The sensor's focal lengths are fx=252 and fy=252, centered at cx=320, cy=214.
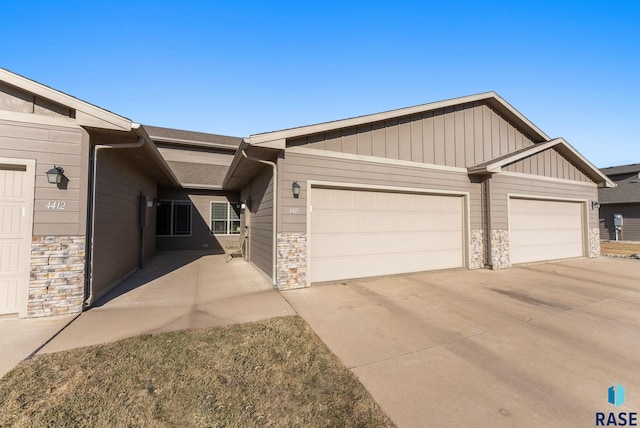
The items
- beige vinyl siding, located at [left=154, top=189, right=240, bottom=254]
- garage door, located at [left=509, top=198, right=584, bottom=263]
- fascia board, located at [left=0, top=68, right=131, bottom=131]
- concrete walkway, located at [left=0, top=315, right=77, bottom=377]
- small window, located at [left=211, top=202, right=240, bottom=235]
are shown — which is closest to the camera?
concrete walkway, located at [left=0, top=315, right=77, bottom=377]

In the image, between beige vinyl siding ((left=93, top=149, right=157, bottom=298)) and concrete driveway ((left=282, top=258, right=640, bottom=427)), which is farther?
beige vinyl siding ((left=93, top=149, right=157, bottom=298))

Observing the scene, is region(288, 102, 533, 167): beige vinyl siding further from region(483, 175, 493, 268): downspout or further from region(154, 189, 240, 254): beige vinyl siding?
region(154, 189, 240, 254): beige vinyl siding

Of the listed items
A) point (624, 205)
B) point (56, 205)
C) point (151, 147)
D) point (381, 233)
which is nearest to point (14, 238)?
point (56, 205)

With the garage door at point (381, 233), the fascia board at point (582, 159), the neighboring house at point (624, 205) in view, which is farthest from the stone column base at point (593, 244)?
the neighboring house at point (624, 205)

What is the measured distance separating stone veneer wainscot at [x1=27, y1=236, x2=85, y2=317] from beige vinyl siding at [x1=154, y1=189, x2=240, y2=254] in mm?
7835

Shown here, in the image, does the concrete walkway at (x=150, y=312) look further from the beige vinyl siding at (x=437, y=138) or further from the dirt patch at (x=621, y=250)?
the dirt patch at (x=621, y=250)

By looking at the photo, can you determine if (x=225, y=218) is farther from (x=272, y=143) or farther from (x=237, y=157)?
(x=272, y=143)

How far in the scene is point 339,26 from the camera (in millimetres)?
7570

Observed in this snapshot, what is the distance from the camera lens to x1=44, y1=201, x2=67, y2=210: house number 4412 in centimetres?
418

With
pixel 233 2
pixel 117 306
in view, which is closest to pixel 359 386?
pixel 117 306

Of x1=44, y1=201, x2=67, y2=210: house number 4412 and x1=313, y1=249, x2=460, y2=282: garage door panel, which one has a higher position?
x1=44, y1=201, x2=67, y2=210: house number 4412

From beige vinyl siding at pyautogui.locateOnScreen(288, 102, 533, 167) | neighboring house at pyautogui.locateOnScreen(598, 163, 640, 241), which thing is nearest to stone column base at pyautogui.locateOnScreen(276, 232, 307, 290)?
beige vinyl siding at pyautogui.locateOnScreen(288, 102, 533, 167)

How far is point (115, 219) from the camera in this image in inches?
234

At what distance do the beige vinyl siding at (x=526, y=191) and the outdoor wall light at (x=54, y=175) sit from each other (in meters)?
10.4
